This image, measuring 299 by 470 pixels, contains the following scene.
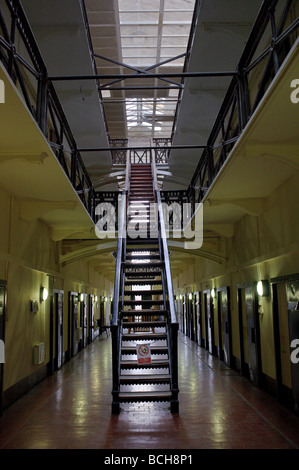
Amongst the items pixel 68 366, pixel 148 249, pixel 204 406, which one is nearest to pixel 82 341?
pixel 68 366

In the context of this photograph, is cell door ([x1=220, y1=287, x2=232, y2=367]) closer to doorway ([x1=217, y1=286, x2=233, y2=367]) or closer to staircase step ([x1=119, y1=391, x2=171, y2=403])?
doorway ([x1=217, y1=286, x2=233, y2=367])

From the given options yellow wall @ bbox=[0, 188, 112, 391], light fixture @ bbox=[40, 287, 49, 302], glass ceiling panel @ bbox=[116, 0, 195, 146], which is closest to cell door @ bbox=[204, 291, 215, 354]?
yellow wall @ bbox=[0, 188, 112, 391]

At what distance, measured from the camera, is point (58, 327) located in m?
9.50

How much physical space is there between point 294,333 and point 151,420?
2.25 m

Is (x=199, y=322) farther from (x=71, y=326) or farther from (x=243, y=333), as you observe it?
(x=243, y=333)

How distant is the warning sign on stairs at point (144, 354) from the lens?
5.29 meters

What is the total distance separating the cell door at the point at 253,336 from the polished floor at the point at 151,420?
268mm

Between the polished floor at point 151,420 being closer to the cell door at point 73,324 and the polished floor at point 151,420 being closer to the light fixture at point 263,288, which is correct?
the light fixture at point 263,288

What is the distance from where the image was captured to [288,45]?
→ 17.8ft

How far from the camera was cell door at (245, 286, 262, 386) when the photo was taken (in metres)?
7.13

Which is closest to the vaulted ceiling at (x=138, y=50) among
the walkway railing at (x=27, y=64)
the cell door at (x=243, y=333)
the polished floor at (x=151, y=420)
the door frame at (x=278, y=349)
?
the walkway railing at (x=27, y=64)

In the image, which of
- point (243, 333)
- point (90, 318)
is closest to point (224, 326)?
point (243, 333)

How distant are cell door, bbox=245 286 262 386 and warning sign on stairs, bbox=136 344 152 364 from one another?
8.87 ft
